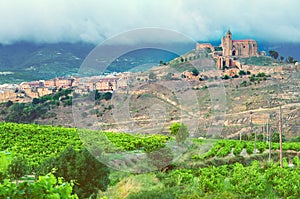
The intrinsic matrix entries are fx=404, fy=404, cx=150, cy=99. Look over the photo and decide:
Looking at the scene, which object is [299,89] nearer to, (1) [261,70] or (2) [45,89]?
(1) [261,70]

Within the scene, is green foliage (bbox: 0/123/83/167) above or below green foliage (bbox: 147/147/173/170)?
below

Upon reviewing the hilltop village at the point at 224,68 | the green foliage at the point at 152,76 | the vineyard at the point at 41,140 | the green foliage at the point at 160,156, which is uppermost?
the hilltop village at the point at 224,68

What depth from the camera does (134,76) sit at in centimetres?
1945

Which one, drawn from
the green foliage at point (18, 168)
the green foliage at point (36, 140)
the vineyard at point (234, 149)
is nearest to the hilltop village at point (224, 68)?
the green foliage at point (36, 140)

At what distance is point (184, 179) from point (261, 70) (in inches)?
2045

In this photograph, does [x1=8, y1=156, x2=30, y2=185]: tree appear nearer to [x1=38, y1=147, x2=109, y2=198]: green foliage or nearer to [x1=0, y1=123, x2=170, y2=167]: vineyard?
[x1=38, y1=147, x2=109, y2=198]: green foliage

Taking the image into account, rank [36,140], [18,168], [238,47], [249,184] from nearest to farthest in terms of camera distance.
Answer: [249,184]
[18,168]
[36,140]
[238,47]

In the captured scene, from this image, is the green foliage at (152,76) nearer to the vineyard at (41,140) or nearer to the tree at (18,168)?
the vineyard at (41,140)

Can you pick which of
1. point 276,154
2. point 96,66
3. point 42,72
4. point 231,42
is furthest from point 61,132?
point 42,72

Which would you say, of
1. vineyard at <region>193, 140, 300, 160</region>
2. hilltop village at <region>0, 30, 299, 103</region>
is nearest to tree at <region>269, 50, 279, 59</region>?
hilltop village at <region>0, 30, 299, 103</region>

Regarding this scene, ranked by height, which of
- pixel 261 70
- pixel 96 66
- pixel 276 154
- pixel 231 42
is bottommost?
pixel 276 154

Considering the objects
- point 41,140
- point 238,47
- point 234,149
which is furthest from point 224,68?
point 41,140

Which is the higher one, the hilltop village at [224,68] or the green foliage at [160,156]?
the hilltop village at [224,68]

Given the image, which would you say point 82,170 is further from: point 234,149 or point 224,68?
point 224,68
